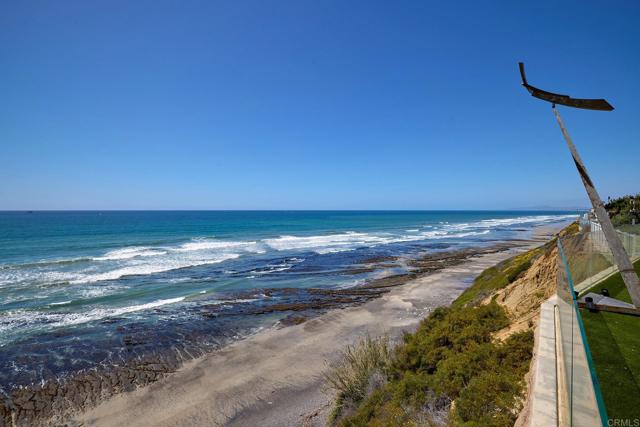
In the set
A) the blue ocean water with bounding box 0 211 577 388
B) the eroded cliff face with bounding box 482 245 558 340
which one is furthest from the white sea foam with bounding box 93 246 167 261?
the eroded cliff face with bounding box 482 245 558 340

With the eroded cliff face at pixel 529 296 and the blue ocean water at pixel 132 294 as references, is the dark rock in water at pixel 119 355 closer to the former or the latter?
the blue ocean water at pixel 132 294

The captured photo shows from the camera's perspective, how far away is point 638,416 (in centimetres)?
407

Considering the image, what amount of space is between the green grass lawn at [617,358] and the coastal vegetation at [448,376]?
4.17 ft

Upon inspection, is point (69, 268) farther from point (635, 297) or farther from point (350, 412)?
point (635, 297)

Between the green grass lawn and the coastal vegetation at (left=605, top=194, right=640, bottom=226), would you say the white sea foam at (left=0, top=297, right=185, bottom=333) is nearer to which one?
the green grass lawn

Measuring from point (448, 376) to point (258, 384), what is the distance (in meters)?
6.25

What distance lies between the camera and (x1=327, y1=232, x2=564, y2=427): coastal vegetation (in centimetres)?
597

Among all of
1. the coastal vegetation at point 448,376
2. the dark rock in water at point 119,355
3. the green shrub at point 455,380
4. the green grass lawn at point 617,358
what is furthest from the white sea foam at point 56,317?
the green grass lawn at point 617,358

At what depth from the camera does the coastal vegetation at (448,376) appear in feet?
19.6

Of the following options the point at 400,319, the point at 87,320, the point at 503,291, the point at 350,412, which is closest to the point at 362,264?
the point at 400,319

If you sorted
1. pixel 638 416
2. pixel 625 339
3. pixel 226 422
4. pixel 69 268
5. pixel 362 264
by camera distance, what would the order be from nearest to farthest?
pixel 638 416, pixel 625 339, pixel 226 422, pixel 69 268, pixel 362 264

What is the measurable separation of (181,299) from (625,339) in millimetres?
20755

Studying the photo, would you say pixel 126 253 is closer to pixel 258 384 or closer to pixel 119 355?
A: pixel 119 355

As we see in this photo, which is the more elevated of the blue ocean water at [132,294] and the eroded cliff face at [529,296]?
the eroded cliff face at [529,296]
